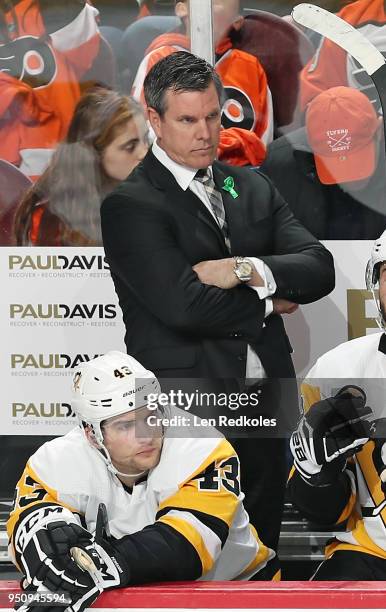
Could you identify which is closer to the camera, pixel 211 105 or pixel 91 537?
pixel 91 537

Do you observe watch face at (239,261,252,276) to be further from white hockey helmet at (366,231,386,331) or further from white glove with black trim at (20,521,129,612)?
white glove with black trim at (20,521,129,612)

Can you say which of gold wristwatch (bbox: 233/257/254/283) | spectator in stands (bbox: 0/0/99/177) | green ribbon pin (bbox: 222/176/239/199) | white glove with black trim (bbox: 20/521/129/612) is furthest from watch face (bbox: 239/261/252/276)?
white glove with black trim (bbox: 20/521/129/612)

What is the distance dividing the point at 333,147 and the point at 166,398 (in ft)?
2.64

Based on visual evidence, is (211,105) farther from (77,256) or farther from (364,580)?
(364,580)

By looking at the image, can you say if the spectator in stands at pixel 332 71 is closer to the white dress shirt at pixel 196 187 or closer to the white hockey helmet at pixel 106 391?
the white dress shirt at pixel 196 187

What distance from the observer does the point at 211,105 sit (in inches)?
122

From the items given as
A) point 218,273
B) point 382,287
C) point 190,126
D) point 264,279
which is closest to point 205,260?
point 218,273

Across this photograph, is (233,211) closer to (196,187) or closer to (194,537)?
(196,187)

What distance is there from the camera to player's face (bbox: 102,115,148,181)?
318cm

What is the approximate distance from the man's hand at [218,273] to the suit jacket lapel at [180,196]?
0.07 metres

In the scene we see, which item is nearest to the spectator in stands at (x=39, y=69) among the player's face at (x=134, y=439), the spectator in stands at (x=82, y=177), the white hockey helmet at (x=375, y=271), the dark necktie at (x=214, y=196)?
the spectator in stands at (x=82, y=177)

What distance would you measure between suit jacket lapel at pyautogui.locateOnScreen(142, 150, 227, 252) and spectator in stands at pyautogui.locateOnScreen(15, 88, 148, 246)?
0.08 meters

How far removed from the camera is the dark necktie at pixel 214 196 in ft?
10.3

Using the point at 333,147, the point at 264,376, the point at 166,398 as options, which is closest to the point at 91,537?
the point at 166,398
